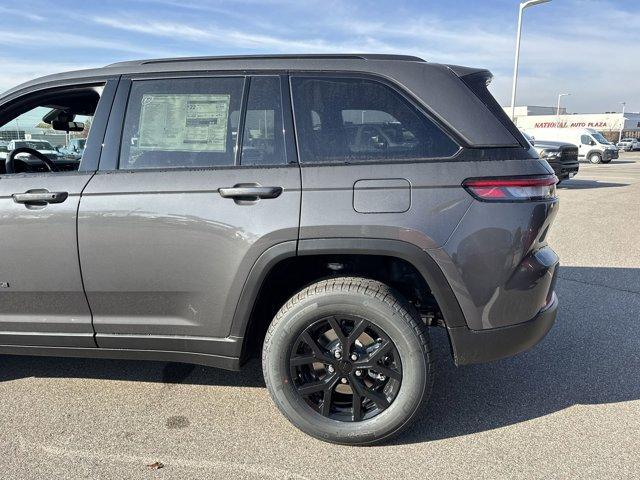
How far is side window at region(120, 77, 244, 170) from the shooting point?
2.58 metres

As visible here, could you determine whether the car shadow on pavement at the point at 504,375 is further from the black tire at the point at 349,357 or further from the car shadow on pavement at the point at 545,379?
the black tire at the point at 349,357

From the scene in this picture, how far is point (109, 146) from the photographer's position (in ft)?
8.71

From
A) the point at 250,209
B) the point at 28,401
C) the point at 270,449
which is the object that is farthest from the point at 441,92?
the point at 28,401

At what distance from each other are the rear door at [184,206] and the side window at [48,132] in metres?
0.59

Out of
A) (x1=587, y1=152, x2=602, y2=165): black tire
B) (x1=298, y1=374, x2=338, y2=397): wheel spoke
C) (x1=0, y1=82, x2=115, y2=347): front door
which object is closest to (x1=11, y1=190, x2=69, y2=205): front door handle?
(x1=0, y1=82, x2=115, y2=347): front door

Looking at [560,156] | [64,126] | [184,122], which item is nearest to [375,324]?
[184,122]

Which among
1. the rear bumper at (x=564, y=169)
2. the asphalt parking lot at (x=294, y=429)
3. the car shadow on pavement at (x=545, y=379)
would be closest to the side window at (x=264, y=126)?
the asphalt parking lot at (x=294, y=429)

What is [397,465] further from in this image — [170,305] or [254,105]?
[254,105]

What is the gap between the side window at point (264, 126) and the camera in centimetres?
252

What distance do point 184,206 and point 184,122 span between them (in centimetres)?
47

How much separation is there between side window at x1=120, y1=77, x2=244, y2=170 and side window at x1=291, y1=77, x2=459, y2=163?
1.23ft

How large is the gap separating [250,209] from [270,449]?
1202mm

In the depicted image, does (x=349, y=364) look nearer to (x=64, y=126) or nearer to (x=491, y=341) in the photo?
(x=491, y=341)

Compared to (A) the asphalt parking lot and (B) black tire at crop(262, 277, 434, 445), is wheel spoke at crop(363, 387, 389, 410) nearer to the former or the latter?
(B) black tire at crop(262, 277, 434, 445)
